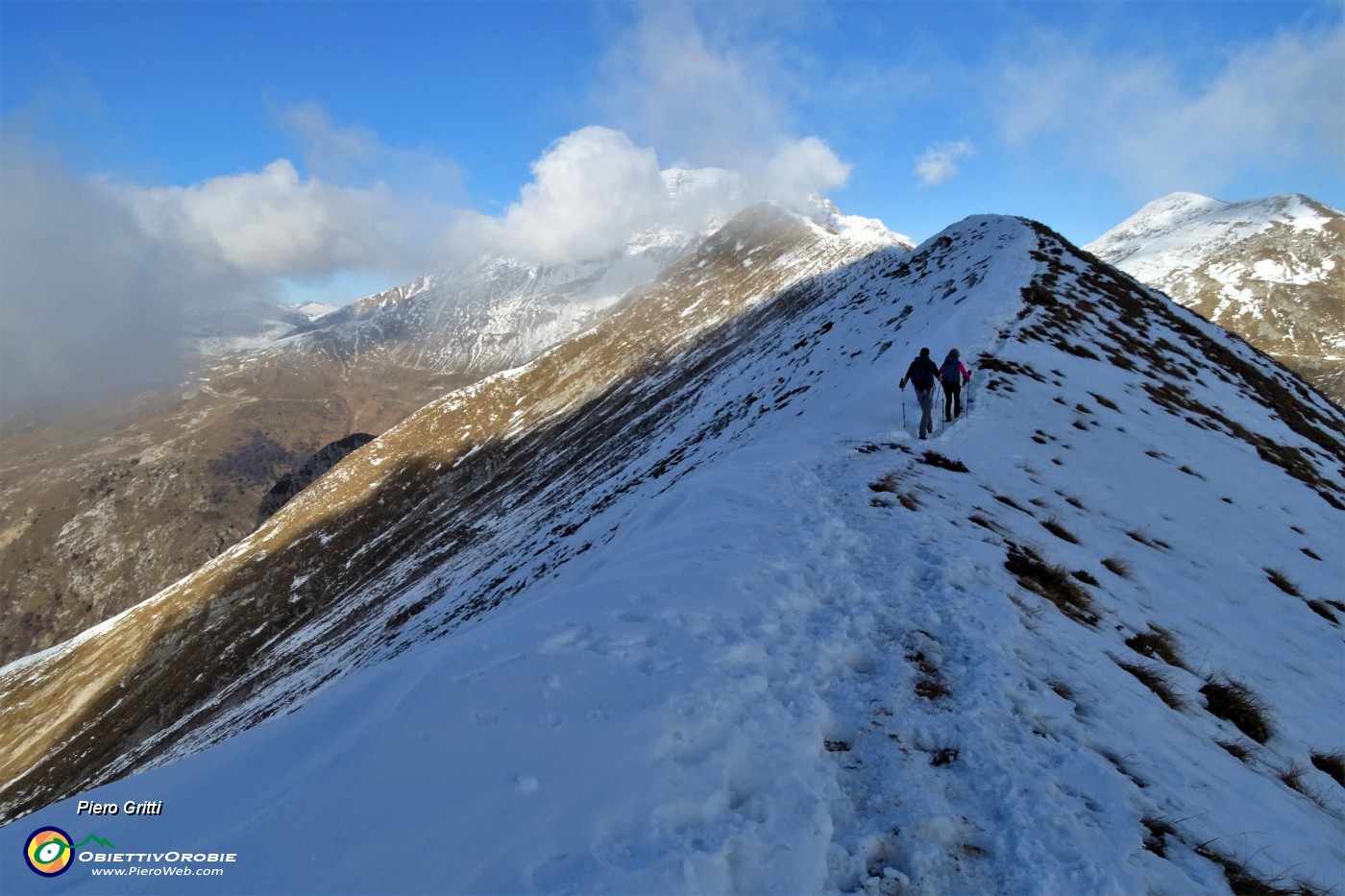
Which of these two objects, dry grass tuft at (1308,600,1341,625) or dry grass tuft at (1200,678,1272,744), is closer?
dry grass tuft at (1200,678,1272,744)

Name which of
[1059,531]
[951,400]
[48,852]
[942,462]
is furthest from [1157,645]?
[48,852]

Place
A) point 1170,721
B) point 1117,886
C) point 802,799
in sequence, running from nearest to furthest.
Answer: point 1117,886 < point 802,799 < point 1170,721

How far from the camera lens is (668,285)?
158 metres

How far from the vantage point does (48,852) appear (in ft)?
15.2

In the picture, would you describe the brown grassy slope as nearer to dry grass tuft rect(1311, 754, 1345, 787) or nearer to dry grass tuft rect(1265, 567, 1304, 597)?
dry grass tuft rect(1265, 567, 1304, 597)

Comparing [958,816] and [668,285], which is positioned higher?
[668,285]

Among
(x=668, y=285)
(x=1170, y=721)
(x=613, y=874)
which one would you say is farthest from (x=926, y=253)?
(x=668, y=285)

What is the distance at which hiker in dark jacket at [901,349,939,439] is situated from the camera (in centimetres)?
1492

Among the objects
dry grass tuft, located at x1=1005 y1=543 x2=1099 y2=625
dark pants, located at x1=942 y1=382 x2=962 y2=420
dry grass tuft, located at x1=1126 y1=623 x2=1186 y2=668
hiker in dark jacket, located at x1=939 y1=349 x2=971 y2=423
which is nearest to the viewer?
dry grass tuft, located at x1=1126 y1=623 x2=1186 y2=668

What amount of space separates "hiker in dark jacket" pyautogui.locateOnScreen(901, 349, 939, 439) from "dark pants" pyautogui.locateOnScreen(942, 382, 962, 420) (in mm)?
543

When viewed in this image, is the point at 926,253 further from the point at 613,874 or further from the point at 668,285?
the point at 668,285

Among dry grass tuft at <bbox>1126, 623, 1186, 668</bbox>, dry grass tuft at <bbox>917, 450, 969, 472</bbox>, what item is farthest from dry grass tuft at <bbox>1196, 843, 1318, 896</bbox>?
dry grass tuft at <bbox>917, 450, 969, 472</bbox>

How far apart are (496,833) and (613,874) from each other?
793mm

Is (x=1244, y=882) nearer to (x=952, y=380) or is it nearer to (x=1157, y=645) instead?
(x=1157, y=645)
